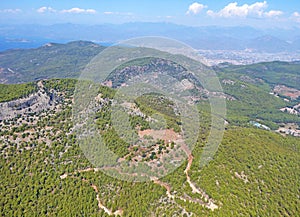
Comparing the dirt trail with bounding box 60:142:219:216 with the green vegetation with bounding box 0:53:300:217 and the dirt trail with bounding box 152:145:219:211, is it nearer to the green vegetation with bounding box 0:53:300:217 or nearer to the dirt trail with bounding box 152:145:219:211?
the dirt trail with bounding box 152:145:219:211

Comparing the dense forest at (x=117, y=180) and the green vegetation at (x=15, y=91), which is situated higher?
the green vegetation at (x=15, y=91)

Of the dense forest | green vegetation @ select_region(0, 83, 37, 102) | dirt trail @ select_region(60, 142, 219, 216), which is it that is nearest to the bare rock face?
the dense forest

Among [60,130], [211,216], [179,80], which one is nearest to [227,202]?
[211,216]

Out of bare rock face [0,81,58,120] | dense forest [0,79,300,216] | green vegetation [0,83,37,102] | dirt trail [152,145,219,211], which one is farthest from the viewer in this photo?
green vegetation [0,83,37,102]

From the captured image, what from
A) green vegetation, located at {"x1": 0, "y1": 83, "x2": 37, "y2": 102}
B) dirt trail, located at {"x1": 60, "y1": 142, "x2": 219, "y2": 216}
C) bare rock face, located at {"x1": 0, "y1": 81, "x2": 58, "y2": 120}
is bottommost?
dirt trail, located at {"x1": 60, "y1": 142, "x2": 219, "y2": 216}

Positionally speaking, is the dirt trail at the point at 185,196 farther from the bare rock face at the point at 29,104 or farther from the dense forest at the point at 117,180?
the bare rock face at the point at 29,104

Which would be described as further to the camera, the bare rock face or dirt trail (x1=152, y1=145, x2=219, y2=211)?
the bare rock face

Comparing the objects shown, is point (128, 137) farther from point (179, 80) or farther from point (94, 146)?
point (179, 80)

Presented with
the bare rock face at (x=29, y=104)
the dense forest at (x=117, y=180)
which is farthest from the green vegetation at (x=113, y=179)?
the bare rock face at (x=29, y=104)

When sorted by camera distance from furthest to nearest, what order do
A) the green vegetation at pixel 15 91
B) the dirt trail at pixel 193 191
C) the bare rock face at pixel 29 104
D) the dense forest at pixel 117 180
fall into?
the green vegetation at pixel 15 91 < the bare rock face at pixel 29 104 < the dirt trail at pixel 193 191 < the dense forest at pixel 117 180

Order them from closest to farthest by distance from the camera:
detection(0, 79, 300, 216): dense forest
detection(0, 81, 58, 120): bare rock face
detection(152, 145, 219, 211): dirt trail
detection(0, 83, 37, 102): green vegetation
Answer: detection(0, 79, 300, 216): dense forest → detection(152, 145, 219, 211): dirt trail → detection(0, 81, 58, 120): bare rock face → detection(0, 83, 37, 102): green vegetation
